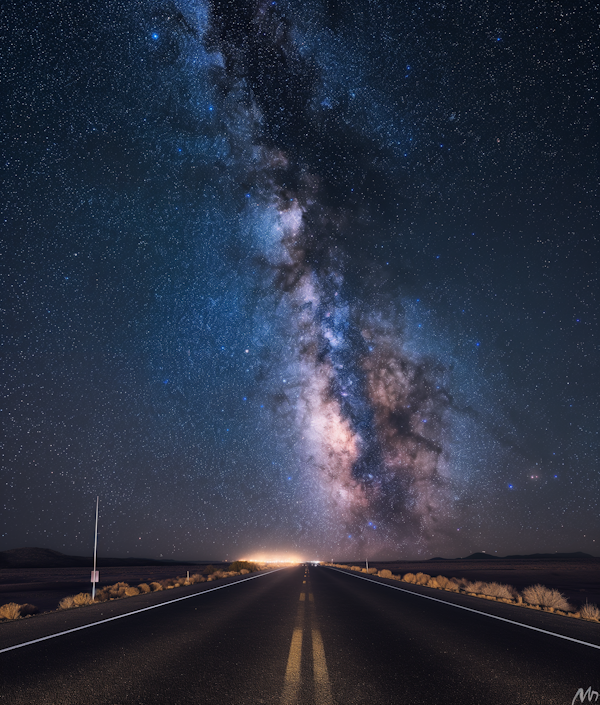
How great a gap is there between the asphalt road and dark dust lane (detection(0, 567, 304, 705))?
0.7 inches

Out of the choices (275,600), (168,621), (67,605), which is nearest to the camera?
(168,621)

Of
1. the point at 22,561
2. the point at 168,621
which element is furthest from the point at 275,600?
the point at 22,561

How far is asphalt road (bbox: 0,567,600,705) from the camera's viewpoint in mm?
4449

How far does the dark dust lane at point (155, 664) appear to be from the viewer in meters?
4.41

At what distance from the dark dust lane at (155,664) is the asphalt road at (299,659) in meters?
0.02

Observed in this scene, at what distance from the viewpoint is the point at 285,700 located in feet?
13.9

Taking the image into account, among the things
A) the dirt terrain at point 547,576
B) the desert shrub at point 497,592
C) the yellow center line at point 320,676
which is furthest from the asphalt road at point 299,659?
the dirt terrain at point 547,576

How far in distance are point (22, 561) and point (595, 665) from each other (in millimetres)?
172526

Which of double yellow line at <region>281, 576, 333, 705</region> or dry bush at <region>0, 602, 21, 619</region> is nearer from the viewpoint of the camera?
double yellow line at <region>281, 576, 333, 705</region>

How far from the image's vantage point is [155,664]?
5.55 metres

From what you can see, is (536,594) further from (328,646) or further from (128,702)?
(128,702)

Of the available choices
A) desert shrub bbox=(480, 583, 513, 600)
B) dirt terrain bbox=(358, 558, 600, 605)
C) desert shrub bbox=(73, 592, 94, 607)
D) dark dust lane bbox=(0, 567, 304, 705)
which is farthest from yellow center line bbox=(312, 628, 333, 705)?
dirt terrain bbox=(358, 558, 600, 605)
